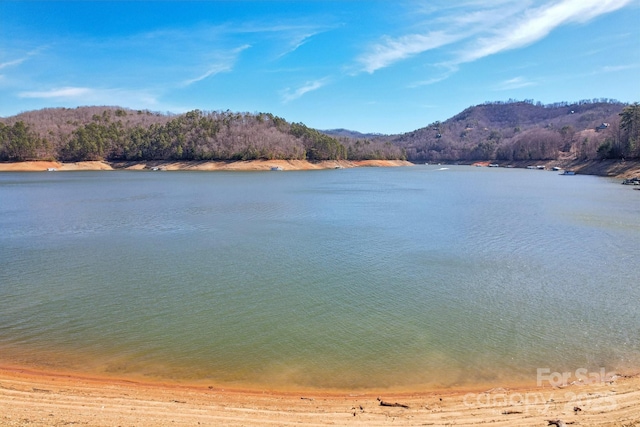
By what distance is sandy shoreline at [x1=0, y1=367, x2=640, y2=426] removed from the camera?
19.5 ft

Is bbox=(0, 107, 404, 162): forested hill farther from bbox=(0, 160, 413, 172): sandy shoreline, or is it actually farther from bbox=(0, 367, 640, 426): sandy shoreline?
bbox=(0, 367, 640, 426): sandy shoreline

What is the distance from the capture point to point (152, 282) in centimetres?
1364

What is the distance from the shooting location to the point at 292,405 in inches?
266

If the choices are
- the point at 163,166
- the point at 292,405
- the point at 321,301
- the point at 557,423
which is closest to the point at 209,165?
the point at 163,166

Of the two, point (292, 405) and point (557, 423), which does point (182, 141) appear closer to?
point (292, 405)

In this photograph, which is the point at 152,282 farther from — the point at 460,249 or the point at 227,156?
the point at 227,156

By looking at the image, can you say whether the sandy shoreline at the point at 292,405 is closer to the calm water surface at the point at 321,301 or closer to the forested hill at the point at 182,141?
the calm water surface at the point at 321,301

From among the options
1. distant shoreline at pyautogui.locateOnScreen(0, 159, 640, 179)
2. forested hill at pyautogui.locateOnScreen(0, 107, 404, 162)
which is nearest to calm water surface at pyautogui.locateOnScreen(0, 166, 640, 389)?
distant shoreline at pyautogui.locateOnScreen(0, 159, 640, 179)

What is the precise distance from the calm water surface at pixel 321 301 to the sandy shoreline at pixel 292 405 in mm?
630

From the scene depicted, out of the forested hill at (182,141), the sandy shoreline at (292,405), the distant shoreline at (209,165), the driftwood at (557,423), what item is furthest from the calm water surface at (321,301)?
the forested hill at (182,141)

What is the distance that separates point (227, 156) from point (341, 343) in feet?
319

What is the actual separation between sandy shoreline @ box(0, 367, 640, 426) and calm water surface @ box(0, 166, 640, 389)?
0.63 m

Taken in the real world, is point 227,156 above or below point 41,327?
above

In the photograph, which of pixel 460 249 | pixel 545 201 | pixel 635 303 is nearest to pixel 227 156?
pixel 545 201
